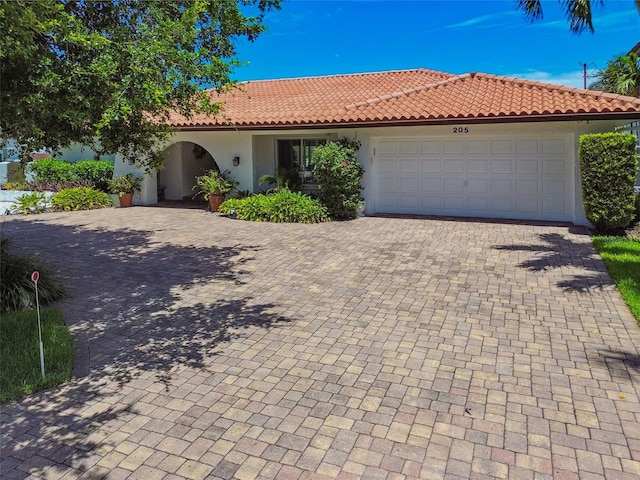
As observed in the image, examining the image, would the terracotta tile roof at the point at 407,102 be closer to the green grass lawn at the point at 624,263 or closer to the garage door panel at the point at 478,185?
the garage door panel at the point at 478,185

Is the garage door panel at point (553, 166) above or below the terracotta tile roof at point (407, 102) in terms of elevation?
below

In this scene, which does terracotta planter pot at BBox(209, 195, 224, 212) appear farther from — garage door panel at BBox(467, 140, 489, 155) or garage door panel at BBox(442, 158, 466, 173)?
garage door panel at BBox(467, 140, 489, 155)

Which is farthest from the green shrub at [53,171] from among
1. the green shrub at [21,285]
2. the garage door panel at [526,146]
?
the garage door panel at [526,146]

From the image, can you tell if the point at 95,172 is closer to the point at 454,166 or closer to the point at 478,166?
the point at 454,166

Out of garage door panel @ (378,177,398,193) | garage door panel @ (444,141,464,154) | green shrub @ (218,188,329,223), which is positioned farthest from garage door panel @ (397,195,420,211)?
green shrub @ (218,188,329,223)

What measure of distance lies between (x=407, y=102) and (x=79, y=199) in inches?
479

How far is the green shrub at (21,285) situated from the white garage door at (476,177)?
10271 mm

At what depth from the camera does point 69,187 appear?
741 inches

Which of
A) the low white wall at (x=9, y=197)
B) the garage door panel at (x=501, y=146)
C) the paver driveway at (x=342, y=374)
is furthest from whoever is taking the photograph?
the low white wall at (x=9, y=197)

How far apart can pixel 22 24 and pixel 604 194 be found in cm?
1134

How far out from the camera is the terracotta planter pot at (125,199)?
18516mm

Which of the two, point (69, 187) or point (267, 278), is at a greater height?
point (69, 187)

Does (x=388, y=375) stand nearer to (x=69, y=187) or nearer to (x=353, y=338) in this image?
(x=353, y=338)

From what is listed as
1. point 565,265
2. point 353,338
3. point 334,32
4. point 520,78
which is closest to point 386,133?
point 520,78
